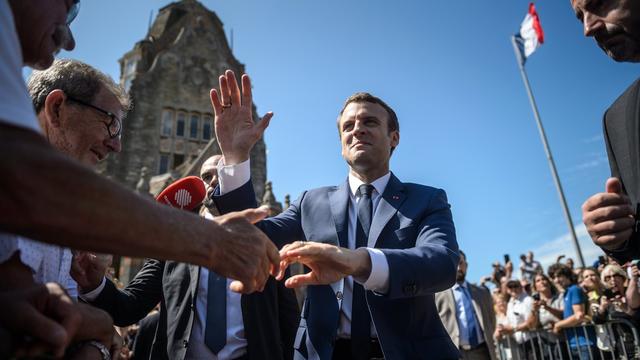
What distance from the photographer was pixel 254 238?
1727 mm

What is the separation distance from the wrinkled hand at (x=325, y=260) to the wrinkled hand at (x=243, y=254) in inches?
12.7

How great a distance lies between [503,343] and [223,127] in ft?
25.9

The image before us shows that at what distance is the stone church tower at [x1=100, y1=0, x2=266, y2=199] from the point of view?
26984 mm

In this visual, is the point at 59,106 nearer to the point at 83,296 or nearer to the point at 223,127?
the point at 223,127

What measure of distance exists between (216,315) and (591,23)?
3.33m

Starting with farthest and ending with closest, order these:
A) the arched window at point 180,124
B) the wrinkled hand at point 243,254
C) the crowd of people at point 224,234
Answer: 1. the arched window at point 180,124
2. the wrinkled hand at point 243,254
3. the crowd of people at point 224,234

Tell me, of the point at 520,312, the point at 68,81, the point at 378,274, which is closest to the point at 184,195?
the point at 68,81

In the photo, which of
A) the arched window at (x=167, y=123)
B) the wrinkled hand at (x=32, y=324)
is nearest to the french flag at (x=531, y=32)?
the wrinkled hand at (x=32, y=324)

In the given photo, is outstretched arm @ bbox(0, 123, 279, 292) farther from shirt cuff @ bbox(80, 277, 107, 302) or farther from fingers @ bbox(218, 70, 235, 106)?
shirt cuff @ bbox(80, 277, 107, 302)

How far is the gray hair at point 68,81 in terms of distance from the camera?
2719 millimetres

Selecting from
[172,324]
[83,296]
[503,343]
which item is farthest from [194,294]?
[503,343]

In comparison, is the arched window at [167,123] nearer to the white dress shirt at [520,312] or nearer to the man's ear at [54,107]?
the white dress shirt at [520,312]

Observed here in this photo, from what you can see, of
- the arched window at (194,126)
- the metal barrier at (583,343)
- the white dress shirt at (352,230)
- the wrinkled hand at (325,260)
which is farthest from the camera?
the arched window at (194,126)

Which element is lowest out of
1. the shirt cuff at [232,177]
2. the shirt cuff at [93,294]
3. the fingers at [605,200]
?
the fingers at [605,200]
